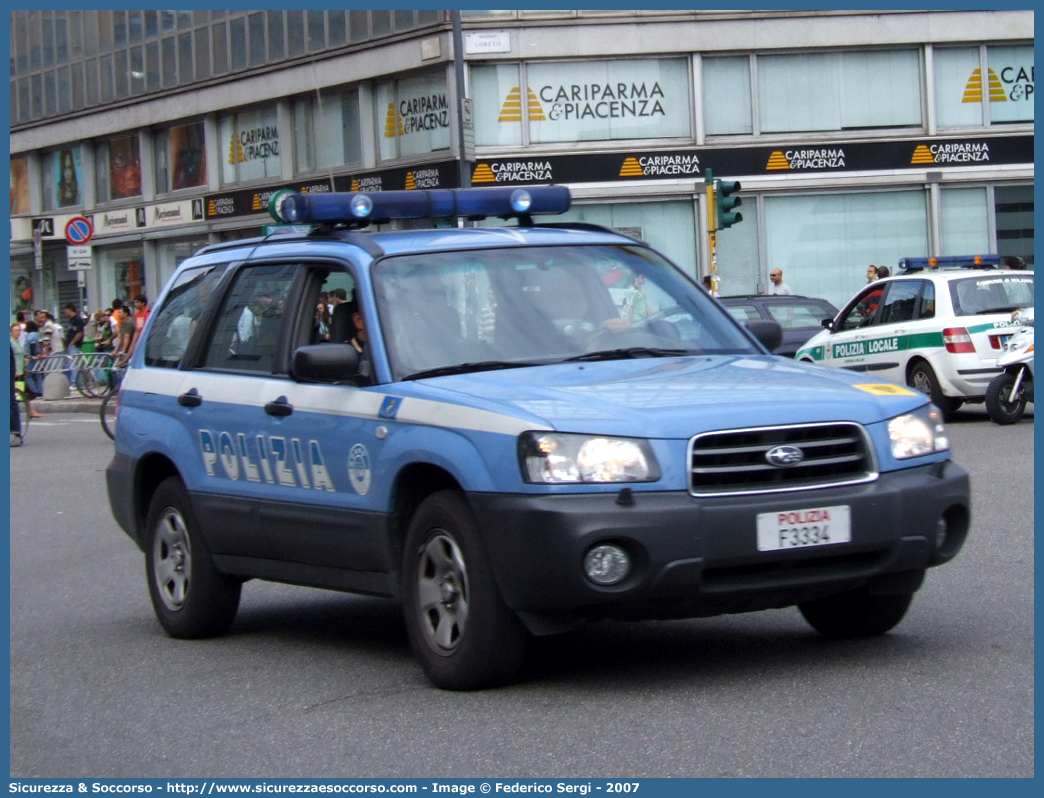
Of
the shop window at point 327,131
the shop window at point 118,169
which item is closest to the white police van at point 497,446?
the shop window at point 327,131

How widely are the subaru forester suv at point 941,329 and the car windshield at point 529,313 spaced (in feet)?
38.6

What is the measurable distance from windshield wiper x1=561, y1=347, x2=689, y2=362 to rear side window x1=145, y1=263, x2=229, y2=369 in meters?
2.16

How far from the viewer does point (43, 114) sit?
161 feet

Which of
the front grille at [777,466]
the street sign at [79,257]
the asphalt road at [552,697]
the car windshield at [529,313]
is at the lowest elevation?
the asphalt road at [552,697]

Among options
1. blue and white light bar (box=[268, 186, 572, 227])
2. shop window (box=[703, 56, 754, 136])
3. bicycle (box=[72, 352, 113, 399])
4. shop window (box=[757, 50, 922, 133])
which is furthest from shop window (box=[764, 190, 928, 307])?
blue and white light bar (box=[268, 186, 572, 227])

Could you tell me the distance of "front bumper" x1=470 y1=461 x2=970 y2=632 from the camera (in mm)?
5762

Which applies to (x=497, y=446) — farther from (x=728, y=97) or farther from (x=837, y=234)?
(x=837, y=234)

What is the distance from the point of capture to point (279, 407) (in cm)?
729

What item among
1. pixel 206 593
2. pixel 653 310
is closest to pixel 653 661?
pixel 653 310

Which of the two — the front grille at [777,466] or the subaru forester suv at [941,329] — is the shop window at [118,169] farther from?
the front grille at [777,466]

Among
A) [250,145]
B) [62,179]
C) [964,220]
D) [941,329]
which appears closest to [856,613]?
[941,329]

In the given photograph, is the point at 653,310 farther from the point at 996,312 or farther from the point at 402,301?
the point at 996,312

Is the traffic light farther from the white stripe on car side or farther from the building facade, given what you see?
the white stripe on car side

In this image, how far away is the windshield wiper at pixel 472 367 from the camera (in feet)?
22.1
